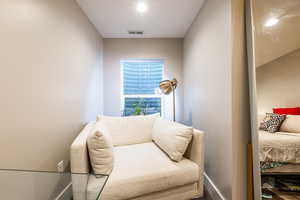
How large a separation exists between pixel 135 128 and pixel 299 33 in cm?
200

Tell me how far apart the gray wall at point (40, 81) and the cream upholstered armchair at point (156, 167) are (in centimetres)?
35

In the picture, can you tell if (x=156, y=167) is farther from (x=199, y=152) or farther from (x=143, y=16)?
(x=143, y=16)

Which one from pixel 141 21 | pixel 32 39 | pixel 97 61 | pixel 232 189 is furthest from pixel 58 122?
pixel 141 21

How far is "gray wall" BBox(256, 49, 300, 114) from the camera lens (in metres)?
1.20

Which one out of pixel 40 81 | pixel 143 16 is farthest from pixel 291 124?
pixel 143 16

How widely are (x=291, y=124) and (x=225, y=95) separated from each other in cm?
55

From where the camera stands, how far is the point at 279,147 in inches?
49.3

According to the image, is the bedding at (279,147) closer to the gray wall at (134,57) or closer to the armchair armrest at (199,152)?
the armchair armrest at (199,152)

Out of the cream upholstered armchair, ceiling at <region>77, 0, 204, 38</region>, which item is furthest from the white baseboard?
ceiling at <region>77, 0, 204, 38</region>

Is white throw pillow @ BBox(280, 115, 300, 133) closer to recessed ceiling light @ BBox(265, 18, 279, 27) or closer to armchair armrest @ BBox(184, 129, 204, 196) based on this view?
armchair armrest @ BBox(184, 129, 204, 196)

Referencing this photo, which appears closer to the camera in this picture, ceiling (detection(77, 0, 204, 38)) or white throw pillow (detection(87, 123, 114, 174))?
white throw pillow (detection(87, 123, 114, 174))

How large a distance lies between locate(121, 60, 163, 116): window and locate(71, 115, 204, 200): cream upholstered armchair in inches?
60.4

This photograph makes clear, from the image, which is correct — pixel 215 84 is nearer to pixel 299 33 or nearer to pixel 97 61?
pixel 299 33

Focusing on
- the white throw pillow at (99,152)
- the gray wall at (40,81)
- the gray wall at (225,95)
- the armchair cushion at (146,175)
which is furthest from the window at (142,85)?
the white throw pillow at (99,152)
